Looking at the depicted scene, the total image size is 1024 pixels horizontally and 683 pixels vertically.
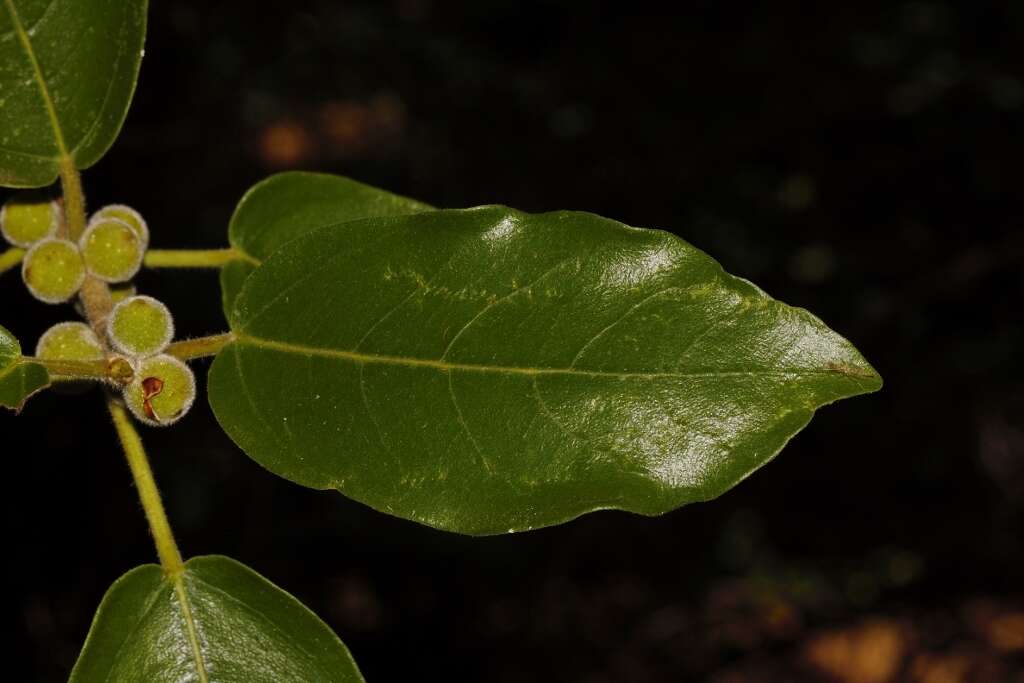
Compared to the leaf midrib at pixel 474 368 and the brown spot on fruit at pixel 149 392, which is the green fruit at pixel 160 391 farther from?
the leaf midrib at pixel 474 368

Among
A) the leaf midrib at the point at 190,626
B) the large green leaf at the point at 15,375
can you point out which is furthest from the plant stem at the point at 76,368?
the leaf midrib at the point at 190,626

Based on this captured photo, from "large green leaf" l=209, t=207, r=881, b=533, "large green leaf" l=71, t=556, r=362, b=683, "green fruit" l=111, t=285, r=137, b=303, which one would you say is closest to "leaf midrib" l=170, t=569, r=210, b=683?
"large green leaf" l=71, t=556, r=362, b=683

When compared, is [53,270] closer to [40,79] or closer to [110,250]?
[110,250]

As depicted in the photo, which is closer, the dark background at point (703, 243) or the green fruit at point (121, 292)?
the green fruit at point (121, 292)

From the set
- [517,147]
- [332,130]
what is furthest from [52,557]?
[517,147]

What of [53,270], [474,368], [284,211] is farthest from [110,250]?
[474,368]

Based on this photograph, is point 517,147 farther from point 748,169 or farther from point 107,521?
point 107,521
